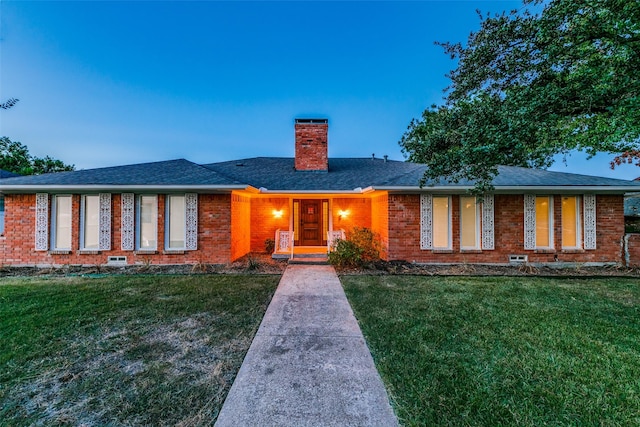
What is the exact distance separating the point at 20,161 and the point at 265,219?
31048mm

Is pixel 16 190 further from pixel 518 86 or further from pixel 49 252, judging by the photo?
pixel 518 86

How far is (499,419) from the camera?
209 cm

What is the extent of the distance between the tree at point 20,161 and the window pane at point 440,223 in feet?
108

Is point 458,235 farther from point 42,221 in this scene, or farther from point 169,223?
point 42,221

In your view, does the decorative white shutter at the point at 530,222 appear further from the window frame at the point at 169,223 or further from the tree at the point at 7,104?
the tree at the point at 7,104

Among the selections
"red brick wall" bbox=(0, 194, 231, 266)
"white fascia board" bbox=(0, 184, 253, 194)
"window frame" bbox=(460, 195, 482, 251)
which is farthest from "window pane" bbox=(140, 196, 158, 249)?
"window frame" bbox=(460, 195, 482, 251)

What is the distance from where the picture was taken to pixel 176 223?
7984 millimetres

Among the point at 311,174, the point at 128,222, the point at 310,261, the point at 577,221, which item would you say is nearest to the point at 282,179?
the point at 311,174

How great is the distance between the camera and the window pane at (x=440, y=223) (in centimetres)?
805

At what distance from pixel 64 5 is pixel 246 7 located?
25.6ft

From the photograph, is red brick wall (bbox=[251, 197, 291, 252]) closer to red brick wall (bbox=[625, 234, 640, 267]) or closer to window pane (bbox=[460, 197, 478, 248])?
window pane (bbox=[460, 197, 478, 248])

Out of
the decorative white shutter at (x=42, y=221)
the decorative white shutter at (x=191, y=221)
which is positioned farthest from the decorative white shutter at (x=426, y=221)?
the decorative white shutter at (x=42, y=221)

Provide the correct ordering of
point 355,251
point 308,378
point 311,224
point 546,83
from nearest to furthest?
point 308,378 → point 546,83 → point 355,251 → point 311,224

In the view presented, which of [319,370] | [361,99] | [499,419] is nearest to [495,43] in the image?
[499,419]
